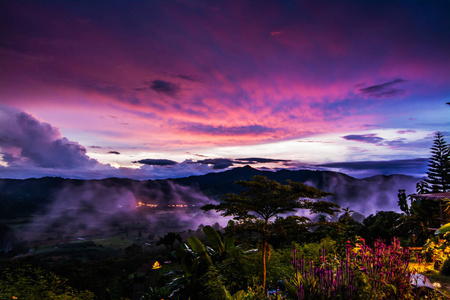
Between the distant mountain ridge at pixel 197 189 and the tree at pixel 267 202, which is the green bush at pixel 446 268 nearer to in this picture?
the tree at pixel 267 202

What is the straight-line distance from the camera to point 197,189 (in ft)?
422

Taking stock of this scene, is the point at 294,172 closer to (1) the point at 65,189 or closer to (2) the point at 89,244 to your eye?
(2) the point at 89,244

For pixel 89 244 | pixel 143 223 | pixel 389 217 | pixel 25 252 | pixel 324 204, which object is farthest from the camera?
pixel 143 223

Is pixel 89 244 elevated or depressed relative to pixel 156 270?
depressed

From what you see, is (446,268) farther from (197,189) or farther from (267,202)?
(197,189)

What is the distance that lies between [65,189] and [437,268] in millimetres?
171161

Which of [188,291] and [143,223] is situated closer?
[188,291]

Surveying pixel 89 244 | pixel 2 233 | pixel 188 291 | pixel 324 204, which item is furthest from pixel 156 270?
pixel 2 233

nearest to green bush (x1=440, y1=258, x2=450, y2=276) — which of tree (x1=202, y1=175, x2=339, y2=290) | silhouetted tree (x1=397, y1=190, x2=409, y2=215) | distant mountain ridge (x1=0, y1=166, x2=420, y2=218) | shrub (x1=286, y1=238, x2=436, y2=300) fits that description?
shrub (x1=286, y1=238, x2=436, y2=300)

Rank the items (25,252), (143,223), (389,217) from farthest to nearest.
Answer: (143,223), (25,252), (389,217)

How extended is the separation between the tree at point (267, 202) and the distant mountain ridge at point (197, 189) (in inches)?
3586

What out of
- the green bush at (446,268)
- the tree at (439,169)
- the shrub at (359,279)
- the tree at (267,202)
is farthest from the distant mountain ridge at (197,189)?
the shrub at (359,279)

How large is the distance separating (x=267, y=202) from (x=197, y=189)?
4867 inches

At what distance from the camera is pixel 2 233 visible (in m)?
67.4
